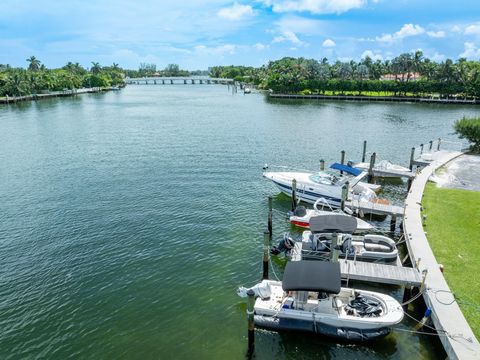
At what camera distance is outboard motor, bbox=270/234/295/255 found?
2356 centimetres

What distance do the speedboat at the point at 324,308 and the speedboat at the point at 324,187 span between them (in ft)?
43.2

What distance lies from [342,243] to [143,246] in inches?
520

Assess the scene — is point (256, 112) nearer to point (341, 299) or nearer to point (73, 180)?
point (73, 180)

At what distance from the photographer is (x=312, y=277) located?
1664 cm

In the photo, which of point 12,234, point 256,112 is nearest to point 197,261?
point 12,234

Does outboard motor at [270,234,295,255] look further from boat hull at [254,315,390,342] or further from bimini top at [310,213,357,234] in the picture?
boat hull at [254,315,390,342]

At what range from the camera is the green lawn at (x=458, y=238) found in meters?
17.1

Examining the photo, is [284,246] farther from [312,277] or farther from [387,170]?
[387,170]

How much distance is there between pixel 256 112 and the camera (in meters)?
99.8

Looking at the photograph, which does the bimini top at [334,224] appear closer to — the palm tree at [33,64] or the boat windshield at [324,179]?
the boat windshield at [324,179]

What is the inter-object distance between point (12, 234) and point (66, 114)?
3007 inches

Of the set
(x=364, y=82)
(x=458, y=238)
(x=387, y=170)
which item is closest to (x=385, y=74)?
(x=364, y=82)

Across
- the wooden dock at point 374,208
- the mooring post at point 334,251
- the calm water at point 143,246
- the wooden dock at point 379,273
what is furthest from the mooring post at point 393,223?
the mooring post at point 334,251

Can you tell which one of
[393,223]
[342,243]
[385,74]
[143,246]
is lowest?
[143,246]
